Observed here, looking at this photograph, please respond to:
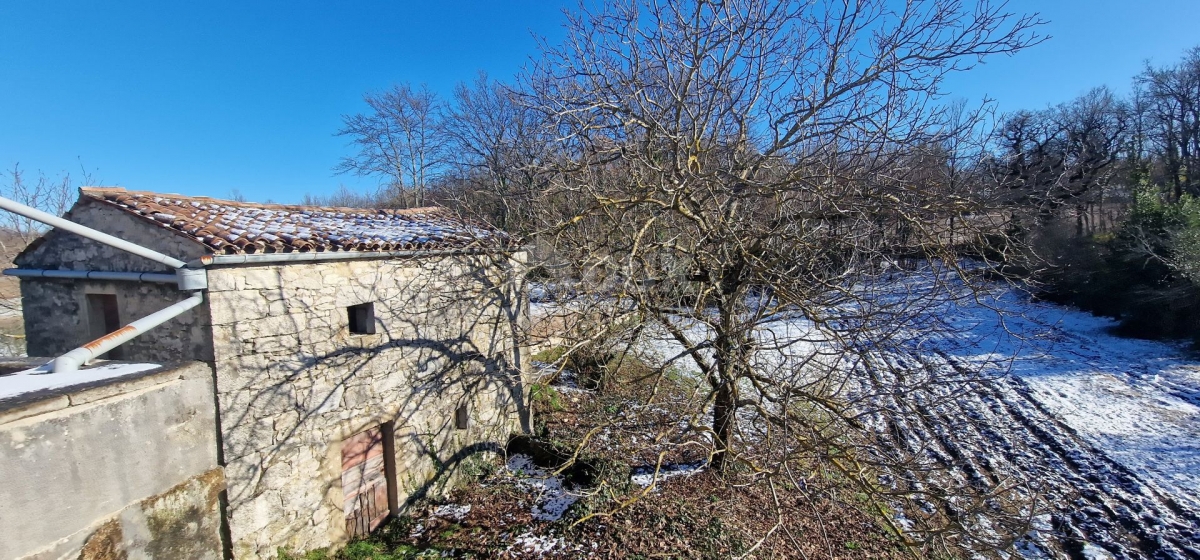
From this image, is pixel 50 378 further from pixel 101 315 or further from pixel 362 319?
pixel 362 319

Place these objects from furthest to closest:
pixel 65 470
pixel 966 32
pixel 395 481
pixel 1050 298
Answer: pixel 1050 298
pixel 395 481
pixel 966 32
pixel 65 470

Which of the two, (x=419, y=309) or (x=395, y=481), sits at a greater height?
(x=419, y=309)

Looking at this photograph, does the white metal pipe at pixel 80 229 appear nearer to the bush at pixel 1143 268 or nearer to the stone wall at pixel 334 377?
the stone wall at pixel 334 377

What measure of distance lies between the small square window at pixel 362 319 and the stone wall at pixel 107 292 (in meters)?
1.48

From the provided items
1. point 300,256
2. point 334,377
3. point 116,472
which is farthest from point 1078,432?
point 116,472

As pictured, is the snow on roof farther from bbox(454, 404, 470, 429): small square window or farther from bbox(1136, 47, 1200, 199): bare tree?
bbox(1136, 47, 1200, 199): bare tree

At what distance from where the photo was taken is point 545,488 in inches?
260

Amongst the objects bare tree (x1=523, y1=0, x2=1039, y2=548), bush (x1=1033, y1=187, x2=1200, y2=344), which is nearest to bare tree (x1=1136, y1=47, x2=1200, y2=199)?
bush (x1=1033, y1=187, x2=1200, y2=344)

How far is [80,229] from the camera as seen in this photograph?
362 cm

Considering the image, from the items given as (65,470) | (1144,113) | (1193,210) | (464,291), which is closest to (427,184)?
(464,291)

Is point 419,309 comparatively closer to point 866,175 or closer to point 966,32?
point 866,175

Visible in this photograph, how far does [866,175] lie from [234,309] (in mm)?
6571

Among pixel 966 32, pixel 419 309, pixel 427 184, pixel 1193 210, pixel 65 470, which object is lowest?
pixel 65 470

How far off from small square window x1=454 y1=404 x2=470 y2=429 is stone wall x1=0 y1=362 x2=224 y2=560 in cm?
292
